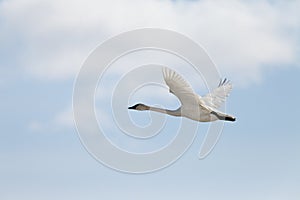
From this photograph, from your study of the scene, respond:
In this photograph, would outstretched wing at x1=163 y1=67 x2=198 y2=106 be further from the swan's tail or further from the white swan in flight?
the swan's tail

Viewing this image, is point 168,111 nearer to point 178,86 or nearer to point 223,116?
point 223,116

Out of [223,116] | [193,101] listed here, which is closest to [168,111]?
[193,101]

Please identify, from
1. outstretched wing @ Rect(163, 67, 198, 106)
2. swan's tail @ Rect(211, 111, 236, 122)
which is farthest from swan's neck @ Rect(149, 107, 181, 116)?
swan's tail @ Rect(211, 111, 236, 122)

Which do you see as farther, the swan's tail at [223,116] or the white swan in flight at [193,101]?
the swan's tail at [223,116]

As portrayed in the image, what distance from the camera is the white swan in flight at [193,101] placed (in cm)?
3391

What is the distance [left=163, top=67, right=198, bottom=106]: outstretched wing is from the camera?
33.7 m

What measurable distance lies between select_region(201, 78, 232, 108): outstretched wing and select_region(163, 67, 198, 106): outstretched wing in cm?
270

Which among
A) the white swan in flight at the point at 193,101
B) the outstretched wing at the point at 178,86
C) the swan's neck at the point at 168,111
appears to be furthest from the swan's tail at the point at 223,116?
the swan's neck at the point at 168,111

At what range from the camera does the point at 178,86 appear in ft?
112

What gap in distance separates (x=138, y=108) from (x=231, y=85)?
5511 mm

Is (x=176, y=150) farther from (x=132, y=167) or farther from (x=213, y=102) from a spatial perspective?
(x=213, y=102)

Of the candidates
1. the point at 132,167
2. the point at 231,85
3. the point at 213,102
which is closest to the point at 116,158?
the point at 132,167

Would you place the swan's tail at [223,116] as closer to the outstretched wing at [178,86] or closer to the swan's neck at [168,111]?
the outstretched wing at [178,86]

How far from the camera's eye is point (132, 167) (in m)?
35.8
